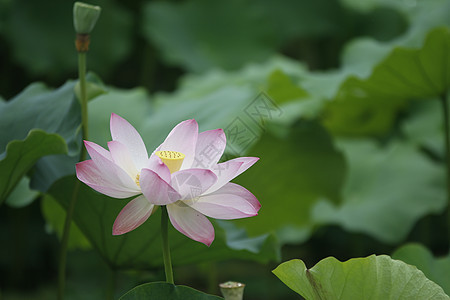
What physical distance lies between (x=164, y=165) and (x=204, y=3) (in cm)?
262

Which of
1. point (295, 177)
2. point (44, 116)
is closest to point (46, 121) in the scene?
point (44, 116)

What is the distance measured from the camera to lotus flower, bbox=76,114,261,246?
1.63 feet

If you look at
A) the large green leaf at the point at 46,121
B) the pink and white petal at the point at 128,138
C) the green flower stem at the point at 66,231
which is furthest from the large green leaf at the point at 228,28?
the pink and white petal at the point at 128,138

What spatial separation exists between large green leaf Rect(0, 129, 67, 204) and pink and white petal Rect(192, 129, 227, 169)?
226 mm

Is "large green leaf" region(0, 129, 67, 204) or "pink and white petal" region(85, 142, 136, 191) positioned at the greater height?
"pink and white petal" region(85, 142, 136, 191)

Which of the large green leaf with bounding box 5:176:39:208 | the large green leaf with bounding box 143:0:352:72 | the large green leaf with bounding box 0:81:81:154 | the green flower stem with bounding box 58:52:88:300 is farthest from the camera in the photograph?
the large green leaf with bounding box 143:0:352:72

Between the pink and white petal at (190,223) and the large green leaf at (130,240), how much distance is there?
27cm

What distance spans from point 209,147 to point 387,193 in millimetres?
1327

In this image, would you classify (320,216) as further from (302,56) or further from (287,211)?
(302,56)

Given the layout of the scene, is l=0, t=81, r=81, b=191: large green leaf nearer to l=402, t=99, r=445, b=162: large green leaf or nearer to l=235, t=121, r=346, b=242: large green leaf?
l=235, t=121, r=346, b=242: large green leaf

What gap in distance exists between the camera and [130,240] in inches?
31.9

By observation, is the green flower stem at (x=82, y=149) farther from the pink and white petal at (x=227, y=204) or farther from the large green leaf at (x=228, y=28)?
the large green leaf at (x=228, y=28)

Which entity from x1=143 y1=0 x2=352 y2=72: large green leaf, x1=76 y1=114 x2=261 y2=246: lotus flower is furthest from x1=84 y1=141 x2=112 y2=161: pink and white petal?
x1=143 y1=0 x2=352 y2=72: large green leaf

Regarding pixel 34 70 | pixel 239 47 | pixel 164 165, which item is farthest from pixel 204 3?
pixel 164 165
